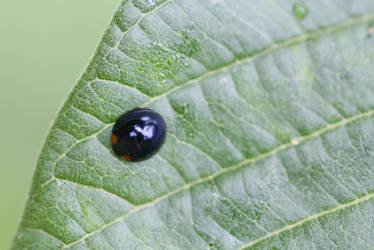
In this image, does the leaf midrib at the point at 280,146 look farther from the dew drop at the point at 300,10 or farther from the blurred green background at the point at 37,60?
the blurred green background at the point at 37,60

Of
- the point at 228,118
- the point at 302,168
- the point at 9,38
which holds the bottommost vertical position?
the point at 302,168

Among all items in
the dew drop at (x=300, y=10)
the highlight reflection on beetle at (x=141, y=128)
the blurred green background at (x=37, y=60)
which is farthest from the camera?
the blurred green background at (x=37, y=60)

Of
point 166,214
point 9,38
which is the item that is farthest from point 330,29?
point 9,38

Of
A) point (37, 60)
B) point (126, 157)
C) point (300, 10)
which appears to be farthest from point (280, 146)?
point (37, 60)

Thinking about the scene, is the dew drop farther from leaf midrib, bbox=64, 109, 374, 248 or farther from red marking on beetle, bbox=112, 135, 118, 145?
red marking on beetle, bbox=112, 135, 118, 145

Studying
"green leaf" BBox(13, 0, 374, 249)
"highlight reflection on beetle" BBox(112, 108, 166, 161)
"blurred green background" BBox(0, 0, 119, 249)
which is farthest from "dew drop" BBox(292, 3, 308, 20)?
"blurred green background" BBox(0, 0, 119, 249)

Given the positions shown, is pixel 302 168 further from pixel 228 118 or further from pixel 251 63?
pixel 251 63

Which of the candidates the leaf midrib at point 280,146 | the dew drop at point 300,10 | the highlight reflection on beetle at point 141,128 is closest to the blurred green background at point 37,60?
the highlight reflection on beetle at point 141,128

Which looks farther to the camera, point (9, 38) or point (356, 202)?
point (9, 38)
